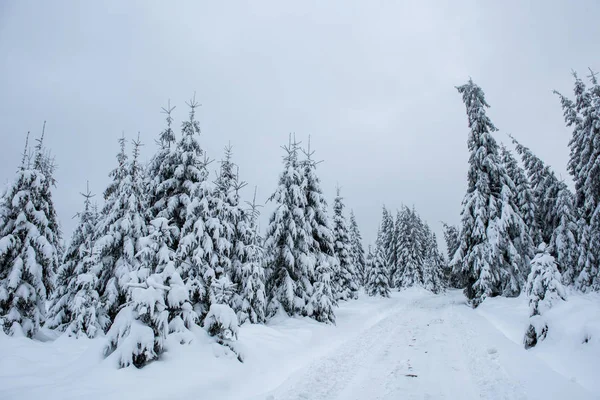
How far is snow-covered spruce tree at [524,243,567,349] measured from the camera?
914cm

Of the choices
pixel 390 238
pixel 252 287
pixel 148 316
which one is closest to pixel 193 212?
pixel 252 287

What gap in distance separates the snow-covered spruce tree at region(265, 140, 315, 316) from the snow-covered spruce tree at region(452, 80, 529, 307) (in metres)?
13.7

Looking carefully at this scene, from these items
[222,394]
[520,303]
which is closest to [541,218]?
[520,303]

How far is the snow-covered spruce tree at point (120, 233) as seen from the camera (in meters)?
14.4

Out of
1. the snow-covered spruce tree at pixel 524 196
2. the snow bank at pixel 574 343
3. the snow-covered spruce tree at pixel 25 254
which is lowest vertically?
the snow bank at pixel 574 343

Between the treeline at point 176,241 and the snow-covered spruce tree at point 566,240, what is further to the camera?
the snow-covered spruce tree at point 566,240

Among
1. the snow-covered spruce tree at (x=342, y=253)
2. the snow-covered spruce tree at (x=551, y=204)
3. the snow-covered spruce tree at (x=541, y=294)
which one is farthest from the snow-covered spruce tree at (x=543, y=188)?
the snow-covered spruce tree at (x=541, y=294)

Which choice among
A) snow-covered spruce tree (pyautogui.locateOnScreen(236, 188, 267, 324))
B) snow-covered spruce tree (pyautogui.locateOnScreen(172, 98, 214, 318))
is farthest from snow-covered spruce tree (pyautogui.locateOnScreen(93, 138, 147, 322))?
snow-covered spruce tree (pyautogui.locateOnScreen(236, 188, 267, 324))

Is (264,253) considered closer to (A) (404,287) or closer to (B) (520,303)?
(B) (520,303)

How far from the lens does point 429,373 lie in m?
7.22

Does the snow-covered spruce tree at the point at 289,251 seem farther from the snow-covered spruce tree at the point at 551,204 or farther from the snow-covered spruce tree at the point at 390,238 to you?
the snow-covered spruce tree at the point at 390,238

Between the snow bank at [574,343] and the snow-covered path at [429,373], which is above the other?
the snow bank at [574,343]

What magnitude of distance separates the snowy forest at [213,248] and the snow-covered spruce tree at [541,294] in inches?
1.4

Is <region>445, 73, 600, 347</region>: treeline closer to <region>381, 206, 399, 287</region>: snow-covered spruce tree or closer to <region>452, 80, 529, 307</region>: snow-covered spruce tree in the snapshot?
<region>452, 80, 529, 307</region>: snow-covered spruce tree
